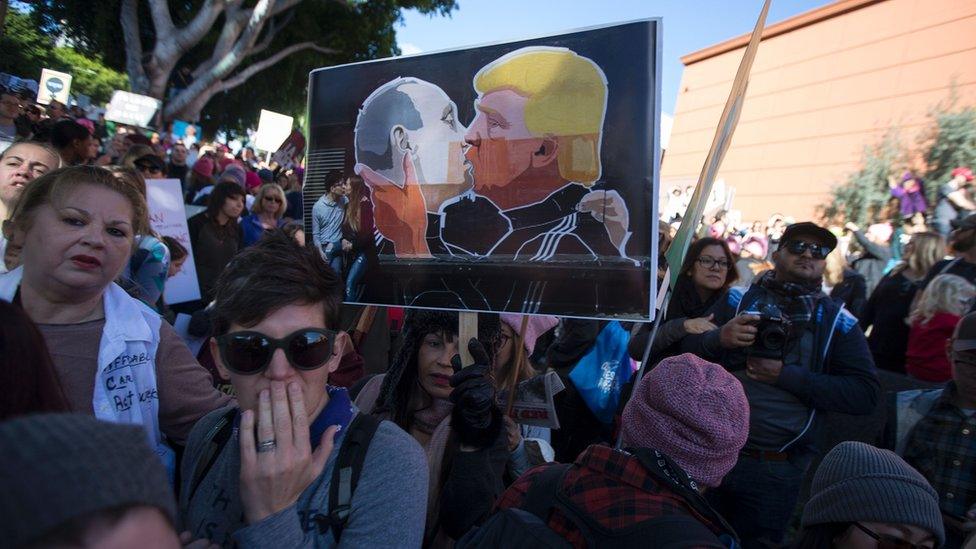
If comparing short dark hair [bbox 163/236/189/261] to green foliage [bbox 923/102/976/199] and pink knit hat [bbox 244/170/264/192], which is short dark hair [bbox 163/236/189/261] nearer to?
pink knit hat [bbox 244/170/264/192]

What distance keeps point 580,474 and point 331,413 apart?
59cm

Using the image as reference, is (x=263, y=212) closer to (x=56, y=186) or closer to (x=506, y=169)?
(x=56, y=186)

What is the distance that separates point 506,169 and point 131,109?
13148 mm

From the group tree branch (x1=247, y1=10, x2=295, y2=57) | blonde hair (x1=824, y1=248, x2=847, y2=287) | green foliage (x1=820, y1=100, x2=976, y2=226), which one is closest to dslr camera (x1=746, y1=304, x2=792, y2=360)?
blonde hair (x1=824, y1=248, x2=847, y2=287)

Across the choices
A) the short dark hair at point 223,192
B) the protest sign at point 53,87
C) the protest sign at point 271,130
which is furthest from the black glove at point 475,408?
the protest sign at point 53,87

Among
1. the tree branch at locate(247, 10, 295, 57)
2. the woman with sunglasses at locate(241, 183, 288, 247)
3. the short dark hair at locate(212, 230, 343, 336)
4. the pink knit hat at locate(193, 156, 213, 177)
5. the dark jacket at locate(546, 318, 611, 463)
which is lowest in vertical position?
the dark jacket at locate(546, 318, 611, 463)

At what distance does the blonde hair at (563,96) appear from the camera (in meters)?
1.88

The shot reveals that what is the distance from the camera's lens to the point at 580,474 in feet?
4.41

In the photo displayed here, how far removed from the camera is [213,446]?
55.6 inches

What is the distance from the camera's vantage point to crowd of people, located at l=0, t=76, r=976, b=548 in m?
1.00

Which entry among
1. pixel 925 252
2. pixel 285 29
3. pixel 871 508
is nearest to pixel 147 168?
pixel 871 508

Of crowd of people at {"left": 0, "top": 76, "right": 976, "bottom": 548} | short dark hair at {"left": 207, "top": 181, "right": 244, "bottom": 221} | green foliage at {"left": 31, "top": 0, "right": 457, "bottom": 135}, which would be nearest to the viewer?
crowd of people at {"left": 0, "top": 76, "right": 976, "bottom": 548}

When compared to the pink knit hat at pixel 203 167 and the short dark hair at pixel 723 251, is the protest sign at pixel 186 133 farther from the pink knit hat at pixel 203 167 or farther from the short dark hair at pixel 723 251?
the short dark hair at pixel 723 251

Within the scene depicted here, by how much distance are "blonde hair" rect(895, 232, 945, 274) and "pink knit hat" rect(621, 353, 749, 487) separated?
3.84 m
